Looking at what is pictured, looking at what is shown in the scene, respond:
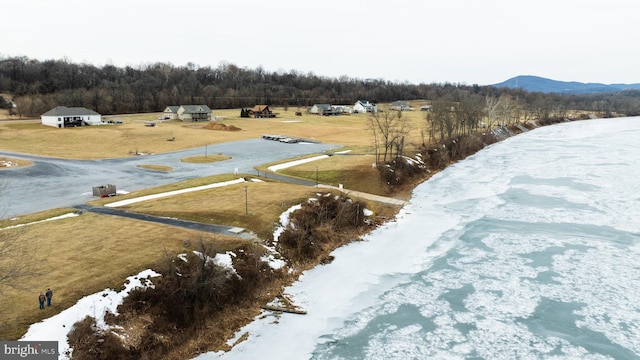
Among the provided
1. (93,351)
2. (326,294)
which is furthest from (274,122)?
(93,351)

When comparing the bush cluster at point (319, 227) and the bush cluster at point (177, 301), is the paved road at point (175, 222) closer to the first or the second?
the bush cluster at point (177, 301)

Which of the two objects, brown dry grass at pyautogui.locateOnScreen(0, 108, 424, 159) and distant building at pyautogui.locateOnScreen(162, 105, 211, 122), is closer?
brown dry grass at pyautogui.locateOnScreen(0, 108, 424, 159)

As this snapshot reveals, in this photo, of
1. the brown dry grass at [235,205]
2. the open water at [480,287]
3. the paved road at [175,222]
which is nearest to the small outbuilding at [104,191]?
the paved road at [175,222]

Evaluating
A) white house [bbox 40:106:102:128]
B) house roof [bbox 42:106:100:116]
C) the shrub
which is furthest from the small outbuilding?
house roof [bbox 42:106:100:116]

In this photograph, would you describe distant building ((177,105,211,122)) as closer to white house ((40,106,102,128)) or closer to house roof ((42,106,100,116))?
white house ((40,106,102,128))

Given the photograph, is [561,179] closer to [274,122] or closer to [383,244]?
[383,244]

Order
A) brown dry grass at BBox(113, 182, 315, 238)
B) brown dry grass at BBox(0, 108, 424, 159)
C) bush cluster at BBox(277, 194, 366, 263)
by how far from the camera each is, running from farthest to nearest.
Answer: brown dry grass at BBox(0, 108, 424, 159), brown dry grass at BBox(113, 182, 315, 238), bush cluster at BBox(277, 194, 366, 263)
